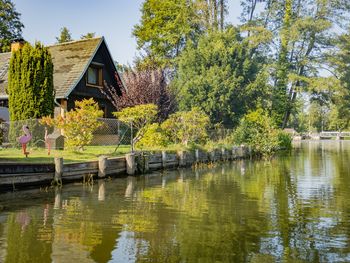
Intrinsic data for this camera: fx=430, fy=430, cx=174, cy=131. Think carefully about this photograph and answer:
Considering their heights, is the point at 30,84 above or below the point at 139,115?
above

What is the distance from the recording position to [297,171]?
22.0 metres

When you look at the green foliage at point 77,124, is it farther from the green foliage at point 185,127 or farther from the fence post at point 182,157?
the green foliage at point 185,127

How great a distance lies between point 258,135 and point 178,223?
2326cm

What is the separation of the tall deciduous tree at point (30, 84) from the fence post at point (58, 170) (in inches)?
371

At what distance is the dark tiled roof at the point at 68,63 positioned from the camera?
2797cm

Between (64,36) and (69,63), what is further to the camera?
(64,36)

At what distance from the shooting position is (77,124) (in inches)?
775

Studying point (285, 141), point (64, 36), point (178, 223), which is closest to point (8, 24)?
point (64, 36)

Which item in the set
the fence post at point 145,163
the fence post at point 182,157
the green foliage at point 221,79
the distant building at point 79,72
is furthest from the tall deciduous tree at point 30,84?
the green foliage at point 221,79

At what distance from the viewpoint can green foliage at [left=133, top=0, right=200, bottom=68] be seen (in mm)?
44969

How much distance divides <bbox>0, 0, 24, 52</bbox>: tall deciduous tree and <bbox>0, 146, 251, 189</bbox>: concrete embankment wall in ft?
94.5

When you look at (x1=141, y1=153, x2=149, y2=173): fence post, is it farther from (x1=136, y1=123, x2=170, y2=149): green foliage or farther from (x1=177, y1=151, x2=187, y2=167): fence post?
(x1=177, y1=151, x2=187, y2=167): fence post

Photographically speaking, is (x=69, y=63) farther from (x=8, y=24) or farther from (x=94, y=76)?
(x=8, y=24)

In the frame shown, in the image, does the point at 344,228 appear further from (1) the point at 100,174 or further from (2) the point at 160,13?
(2) the point at 160,13
